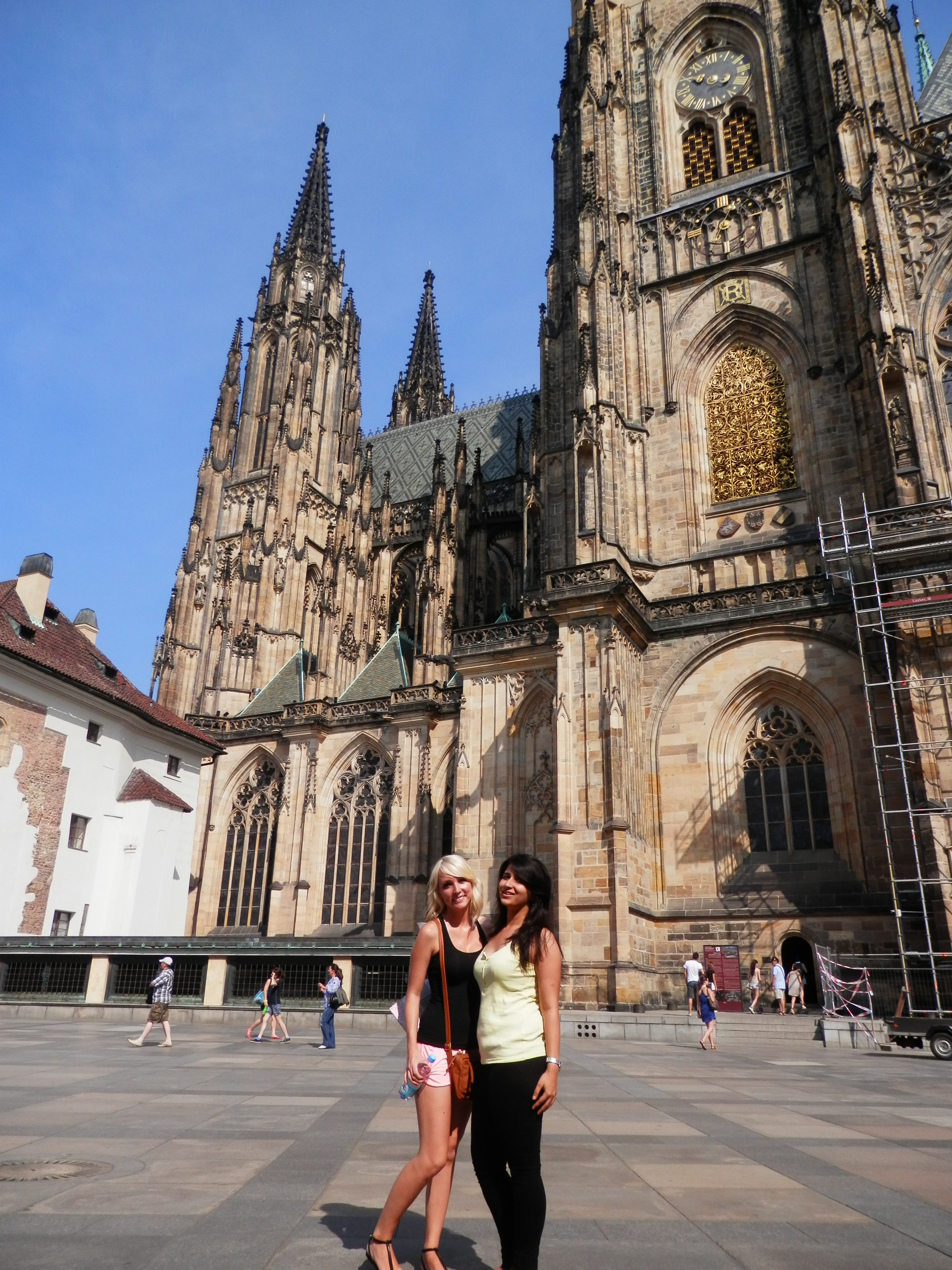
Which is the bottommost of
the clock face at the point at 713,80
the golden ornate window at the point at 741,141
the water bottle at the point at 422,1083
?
the water bottle at the point at 422,1083

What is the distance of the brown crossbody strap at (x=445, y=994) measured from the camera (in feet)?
10.6

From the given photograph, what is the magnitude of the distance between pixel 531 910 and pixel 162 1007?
10.6m

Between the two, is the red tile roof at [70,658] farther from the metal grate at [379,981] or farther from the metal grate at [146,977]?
the metal grate at [379,981]

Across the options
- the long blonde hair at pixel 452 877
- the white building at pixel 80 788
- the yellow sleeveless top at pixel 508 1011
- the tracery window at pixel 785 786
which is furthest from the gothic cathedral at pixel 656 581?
the yellow sleeveless top at pixel 508 1011

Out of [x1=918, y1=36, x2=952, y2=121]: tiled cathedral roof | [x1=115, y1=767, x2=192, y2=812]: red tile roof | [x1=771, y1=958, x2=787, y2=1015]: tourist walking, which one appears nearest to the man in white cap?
[x1=771, y1=958, x2=787, y2=1015]: tourist walking

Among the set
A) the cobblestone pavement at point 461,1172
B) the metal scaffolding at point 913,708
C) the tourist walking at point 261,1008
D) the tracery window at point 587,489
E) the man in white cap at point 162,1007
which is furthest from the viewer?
the tracery window at point 587,489

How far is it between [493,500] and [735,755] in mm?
20413

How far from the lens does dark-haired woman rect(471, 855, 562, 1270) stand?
2992 millimetres

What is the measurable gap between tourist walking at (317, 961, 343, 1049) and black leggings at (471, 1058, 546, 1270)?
10.1 m

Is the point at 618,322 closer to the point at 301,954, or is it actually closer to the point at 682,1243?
the point at 301,954

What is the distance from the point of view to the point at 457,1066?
3.21 metres

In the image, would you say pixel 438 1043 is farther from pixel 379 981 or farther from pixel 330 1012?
pixel 379 981

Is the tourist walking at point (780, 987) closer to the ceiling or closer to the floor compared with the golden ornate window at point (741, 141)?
closer to the floor

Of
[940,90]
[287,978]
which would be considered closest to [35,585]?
[287,978]
